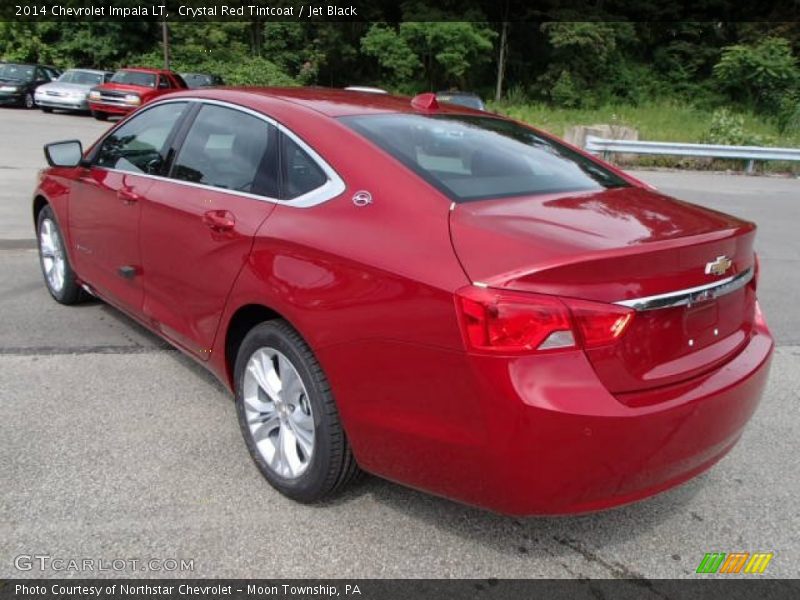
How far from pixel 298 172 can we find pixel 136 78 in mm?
22653

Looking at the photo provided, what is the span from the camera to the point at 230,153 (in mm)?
3328

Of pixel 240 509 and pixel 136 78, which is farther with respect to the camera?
pixel 136 78

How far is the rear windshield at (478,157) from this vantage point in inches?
108

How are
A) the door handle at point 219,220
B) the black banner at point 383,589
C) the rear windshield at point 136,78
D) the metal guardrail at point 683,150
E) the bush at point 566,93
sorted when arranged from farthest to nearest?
the bush at point 566,93, the rear windshield at point 136,78, the metal guardrail at point 683,150, the door handle at point 219,220, the black banner at point 383,589

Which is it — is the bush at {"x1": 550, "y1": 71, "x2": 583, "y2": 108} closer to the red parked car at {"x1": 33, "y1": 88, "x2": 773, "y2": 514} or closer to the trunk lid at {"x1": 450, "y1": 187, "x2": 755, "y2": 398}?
the red parked car at {"x1": 33, "y1": 88, "x2": 773, "y2": 514}

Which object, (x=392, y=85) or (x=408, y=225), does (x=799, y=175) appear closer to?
(x=408, y=225)

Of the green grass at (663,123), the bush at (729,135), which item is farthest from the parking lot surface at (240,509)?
the bush at (729,135)

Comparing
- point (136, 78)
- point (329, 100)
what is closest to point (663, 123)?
point (136, 78)

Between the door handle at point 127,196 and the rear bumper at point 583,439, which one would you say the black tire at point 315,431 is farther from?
the door handle at point 127,196

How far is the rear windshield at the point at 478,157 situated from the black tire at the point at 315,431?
2.61ft

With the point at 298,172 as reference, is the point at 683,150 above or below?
below

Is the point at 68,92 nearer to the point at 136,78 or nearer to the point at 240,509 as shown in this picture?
the point at 136,78

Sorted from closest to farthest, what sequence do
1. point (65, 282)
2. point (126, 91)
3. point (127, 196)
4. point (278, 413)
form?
point (278, 413)
point (127, 196)
point (65, 282)
point (126, 91)

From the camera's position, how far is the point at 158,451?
10.7 feet
